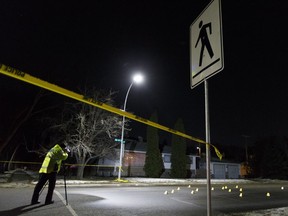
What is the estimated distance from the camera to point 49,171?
Answer: 27.4ft

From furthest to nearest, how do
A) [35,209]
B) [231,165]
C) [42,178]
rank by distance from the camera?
[231,165]
[42,178]
[35,209]

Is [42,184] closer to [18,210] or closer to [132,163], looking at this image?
[18,210]

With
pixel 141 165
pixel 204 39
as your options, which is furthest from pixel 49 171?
pixel 141 165

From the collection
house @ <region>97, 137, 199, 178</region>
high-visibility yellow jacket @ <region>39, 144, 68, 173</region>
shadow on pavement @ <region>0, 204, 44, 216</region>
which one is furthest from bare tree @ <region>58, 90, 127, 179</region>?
shadow on pavement @ <region>0, 204, 44, 216</region>

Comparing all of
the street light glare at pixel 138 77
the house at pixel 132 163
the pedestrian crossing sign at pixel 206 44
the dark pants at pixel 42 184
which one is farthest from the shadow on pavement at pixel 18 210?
the house at pixel 132 163

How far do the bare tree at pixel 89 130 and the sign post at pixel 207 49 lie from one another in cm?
2097

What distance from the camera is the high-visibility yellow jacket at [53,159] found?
830 cm

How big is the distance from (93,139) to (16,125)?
11.4m

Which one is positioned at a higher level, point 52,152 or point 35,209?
point 52,152

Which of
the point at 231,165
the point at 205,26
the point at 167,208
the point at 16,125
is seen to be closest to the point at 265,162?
the point at 231,165

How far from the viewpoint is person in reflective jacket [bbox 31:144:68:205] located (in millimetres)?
8268

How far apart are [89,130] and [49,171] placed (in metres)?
16.7

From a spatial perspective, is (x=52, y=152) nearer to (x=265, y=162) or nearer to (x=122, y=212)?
(x=122, y=212)

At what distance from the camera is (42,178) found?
830cm
